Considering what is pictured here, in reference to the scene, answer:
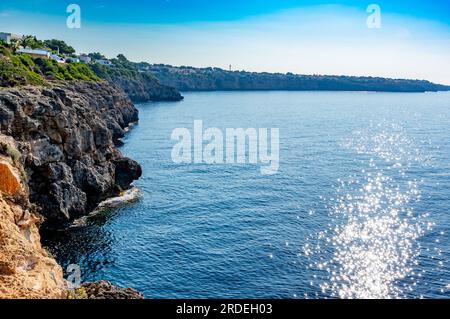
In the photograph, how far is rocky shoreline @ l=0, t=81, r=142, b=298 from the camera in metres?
27.1

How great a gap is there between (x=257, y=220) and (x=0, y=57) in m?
59.3

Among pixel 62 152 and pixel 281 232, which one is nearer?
pixel 281 232

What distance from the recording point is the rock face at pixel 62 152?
5800cm

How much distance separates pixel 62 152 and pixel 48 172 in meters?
4.58

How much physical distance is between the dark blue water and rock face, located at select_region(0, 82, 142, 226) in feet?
12.8

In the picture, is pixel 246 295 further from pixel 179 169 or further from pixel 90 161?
pixel 179 169

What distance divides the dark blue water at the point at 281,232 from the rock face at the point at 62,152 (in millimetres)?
3897

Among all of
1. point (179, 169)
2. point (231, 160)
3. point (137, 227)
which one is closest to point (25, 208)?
point (137, 227)

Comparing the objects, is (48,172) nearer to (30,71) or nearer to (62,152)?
(62,152)

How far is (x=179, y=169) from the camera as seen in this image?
314 feet

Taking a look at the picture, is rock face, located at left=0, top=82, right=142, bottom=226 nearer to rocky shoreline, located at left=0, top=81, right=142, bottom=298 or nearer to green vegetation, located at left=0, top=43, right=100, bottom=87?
rocky shoreline, located at left=0, top=81, right=142, bottom=298

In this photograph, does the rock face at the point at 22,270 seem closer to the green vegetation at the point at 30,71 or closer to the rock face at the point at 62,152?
the rock face at the point at 62,152

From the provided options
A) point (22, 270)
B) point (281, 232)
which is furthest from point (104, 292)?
point (281, 232)

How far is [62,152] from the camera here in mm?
64250
